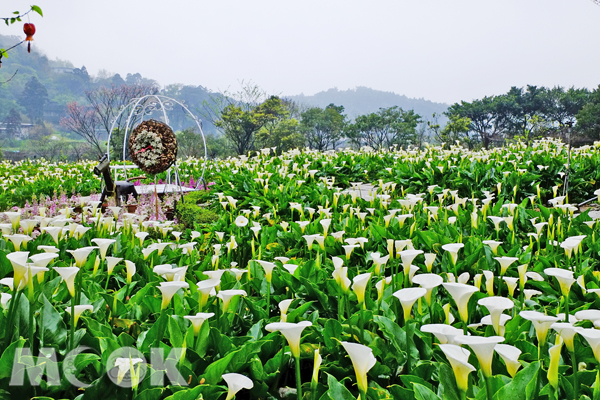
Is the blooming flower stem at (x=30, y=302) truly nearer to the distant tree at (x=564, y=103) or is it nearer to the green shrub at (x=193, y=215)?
the green shrub at (x=193, y=215)

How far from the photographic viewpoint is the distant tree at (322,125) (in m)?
52.5

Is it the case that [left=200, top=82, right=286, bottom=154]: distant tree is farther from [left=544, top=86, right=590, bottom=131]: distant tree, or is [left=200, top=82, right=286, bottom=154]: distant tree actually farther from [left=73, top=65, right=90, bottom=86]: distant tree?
[left=73, top=65, right=90, bottom=86]: distant tree

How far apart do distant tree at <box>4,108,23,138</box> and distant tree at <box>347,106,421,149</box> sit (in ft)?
225

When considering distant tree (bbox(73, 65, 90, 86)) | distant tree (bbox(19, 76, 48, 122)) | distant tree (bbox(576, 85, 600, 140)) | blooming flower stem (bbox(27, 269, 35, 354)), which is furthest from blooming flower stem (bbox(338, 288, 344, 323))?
distant tree (bbox(73, 65, 90, 86))

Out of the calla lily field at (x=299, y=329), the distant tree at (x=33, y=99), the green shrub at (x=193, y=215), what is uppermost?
the distant tree at (x=33, y=99)

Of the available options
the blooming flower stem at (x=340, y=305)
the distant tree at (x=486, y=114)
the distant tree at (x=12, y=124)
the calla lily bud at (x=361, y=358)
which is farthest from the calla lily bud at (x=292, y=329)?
the distant tree at (x=12, y=124)

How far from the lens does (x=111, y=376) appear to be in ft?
4.26

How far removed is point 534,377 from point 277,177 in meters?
6.49

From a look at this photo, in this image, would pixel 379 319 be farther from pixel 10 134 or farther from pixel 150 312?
pixel 10 134

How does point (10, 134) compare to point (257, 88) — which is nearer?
point (257, 88)

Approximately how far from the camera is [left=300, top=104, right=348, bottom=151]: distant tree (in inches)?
2066

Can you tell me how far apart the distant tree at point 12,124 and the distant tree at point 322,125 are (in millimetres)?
62459

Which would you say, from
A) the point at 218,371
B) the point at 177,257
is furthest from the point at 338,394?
the point at 177,257

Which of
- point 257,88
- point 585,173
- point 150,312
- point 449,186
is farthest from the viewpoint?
point 257,88
